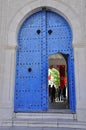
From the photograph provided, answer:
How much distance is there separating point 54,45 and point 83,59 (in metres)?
1.03

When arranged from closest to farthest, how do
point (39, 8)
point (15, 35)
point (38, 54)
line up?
point (15, 35) → point (38, 54) → point (39, 8)

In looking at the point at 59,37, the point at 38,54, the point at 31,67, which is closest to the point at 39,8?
the point at 59,37

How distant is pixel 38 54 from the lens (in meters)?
6.16

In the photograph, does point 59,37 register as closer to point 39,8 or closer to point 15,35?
point 39,8

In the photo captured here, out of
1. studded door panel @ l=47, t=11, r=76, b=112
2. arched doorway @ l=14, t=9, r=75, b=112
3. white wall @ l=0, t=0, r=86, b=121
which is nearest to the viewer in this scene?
white wall @ l=0, t=0, r=86, b=121

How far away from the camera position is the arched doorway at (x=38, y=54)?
19.4 ft

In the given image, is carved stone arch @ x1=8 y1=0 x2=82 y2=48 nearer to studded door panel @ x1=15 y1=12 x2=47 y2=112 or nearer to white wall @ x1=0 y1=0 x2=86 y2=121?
white wall @ x1=0 y1=0 x2=86 y2=121

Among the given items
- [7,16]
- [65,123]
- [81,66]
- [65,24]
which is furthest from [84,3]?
[65,123]

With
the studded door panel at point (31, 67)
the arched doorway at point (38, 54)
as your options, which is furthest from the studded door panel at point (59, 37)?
the studded door panel at point (31, 67)

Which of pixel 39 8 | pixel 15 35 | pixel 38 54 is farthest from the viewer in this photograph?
pixel 39 8

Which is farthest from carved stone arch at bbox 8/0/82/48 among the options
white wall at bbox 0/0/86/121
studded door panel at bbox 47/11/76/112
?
studded door panel at bbox 47/11/76/112

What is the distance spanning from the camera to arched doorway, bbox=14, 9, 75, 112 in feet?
19.4

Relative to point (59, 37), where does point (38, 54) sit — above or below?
below

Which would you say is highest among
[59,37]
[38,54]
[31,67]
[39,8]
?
[39,8]
